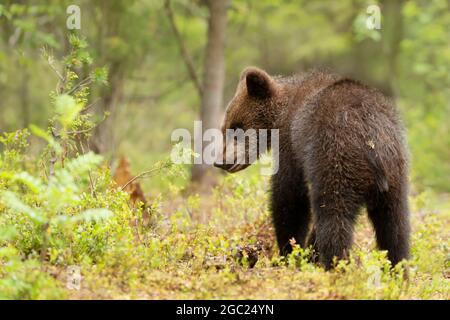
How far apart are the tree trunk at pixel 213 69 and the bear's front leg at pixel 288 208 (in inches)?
208

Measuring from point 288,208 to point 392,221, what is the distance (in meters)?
1.26

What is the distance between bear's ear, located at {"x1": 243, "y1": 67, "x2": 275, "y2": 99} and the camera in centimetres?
738

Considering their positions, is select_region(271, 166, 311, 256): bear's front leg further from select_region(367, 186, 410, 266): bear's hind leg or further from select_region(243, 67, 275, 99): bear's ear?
select_region(243, 67, 275, 99): bear's ear

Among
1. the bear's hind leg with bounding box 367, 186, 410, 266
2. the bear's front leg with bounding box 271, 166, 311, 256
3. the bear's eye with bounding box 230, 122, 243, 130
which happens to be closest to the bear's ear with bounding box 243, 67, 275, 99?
the bear's eye with bounding box 230, 122, 243, 130

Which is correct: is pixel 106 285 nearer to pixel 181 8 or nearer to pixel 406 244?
pixel 406 244

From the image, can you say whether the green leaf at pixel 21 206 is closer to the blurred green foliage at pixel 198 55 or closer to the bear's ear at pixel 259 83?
the bear's ear at pixel 259 83

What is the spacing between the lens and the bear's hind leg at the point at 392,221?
236 inches

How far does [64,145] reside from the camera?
20.2ft

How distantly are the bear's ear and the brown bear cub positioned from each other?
1.38ft

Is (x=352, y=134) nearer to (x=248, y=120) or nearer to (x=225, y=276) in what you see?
(x=225, y=276)

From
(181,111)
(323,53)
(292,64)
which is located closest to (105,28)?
(181,111)

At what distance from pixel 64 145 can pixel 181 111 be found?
15.3m

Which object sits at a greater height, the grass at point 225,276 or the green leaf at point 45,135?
Answer: the green leaf at point 45,135

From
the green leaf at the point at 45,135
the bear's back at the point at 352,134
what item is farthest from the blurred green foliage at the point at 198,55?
the green leaf at the point at 45,135
